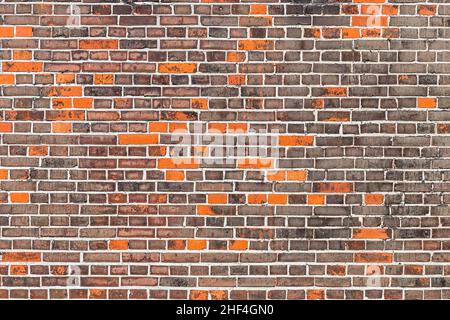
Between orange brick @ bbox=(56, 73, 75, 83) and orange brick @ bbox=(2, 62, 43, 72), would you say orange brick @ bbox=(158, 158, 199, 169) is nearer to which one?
orange brick @ bbox=(56, 73, 75, 83)

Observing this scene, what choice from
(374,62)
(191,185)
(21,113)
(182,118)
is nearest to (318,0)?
(374,62)

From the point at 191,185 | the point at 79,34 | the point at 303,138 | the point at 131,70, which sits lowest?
the point at 191,185

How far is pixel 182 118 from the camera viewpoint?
3.26 metres

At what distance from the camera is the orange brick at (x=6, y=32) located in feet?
10.7

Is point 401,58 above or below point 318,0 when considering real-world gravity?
below

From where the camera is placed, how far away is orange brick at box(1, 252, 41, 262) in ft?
10.7

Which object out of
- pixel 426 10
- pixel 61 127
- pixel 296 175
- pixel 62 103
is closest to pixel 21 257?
pixel 61 127

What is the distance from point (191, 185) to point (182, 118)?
16.4 inches

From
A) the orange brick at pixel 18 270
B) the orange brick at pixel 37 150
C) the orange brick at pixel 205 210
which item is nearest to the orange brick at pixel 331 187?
the orange brick at pixel 205 210

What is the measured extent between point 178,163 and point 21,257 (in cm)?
113

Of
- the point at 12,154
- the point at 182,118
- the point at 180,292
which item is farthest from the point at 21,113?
the point at 180,292

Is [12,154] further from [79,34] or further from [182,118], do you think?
[182,118]

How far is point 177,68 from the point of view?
3260 millimetres

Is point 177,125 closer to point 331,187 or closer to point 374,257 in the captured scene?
point 331,187
